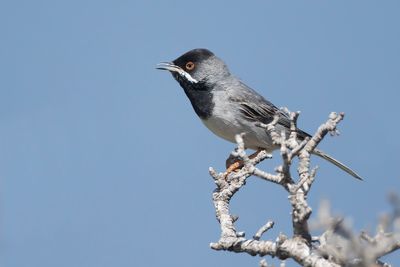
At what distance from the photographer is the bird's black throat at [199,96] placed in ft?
38.4

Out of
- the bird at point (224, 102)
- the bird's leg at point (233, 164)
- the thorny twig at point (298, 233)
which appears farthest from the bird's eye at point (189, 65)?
the thorny twig at point (298, 233)

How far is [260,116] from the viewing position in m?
12.0

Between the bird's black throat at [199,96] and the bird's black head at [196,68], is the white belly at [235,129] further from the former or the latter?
the bird's black head at [196,68]

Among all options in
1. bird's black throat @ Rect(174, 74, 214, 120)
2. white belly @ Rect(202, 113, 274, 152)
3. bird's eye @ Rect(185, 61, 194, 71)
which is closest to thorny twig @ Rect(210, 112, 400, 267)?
white belly @ Rect(202, 113, 274, 152)

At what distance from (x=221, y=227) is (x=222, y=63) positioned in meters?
6.37

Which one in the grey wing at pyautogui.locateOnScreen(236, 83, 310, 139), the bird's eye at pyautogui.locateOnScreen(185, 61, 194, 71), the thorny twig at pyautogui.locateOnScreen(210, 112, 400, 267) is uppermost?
the bird's eye at pyautogui.locateOnScreen(185, 61, 194, 71)

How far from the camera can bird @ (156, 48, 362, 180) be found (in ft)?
38.2

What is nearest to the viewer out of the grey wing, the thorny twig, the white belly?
the thorny twig

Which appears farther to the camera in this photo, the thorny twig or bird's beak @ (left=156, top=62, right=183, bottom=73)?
bird's beak @ (left=156, top=62, right=183, bottom=73)

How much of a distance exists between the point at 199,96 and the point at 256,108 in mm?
1046

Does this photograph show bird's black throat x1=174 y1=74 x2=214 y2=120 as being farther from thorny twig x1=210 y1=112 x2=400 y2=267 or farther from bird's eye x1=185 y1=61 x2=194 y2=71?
thorny twig x1=210 y1=112 x2=400 y2=267

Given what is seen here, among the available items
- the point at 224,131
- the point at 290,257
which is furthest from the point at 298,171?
the point at 224,131

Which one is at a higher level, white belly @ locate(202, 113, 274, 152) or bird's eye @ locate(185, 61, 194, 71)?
bird's eye @ locate(185, 61, 194, 71)

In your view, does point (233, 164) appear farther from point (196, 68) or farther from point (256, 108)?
point (196, 68)
